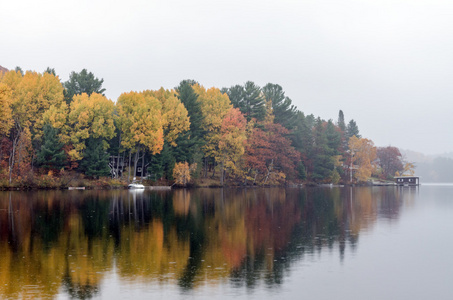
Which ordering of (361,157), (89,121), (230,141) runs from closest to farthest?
(89,121), (230,141), (361,157)

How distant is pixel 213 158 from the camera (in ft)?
375

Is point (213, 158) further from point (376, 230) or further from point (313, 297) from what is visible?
point (313, 297)

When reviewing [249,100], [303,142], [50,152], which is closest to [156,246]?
[50,152]

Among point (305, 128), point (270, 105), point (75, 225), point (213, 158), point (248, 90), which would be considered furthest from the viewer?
point (305, 128)

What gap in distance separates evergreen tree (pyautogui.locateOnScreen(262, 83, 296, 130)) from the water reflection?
95706 mm

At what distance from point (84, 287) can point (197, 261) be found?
5406 millimetres

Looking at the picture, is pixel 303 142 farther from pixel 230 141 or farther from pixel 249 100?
pixel 230 141

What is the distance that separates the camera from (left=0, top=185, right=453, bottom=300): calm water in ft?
49.5

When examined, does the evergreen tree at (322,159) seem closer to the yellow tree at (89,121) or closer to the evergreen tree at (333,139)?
the evergreen tree at (333,139)

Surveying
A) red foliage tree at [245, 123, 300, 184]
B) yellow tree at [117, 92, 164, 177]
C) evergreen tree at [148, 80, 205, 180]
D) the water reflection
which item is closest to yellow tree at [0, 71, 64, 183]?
yellow tree at [117, 92, 164, 177]

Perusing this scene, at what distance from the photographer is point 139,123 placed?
89250 millimetres

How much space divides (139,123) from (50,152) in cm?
1636

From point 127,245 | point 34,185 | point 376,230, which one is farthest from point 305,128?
point 127,245

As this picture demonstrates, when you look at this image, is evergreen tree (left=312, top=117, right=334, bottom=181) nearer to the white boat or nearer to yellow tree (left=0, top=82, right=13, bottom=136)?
the white boat
